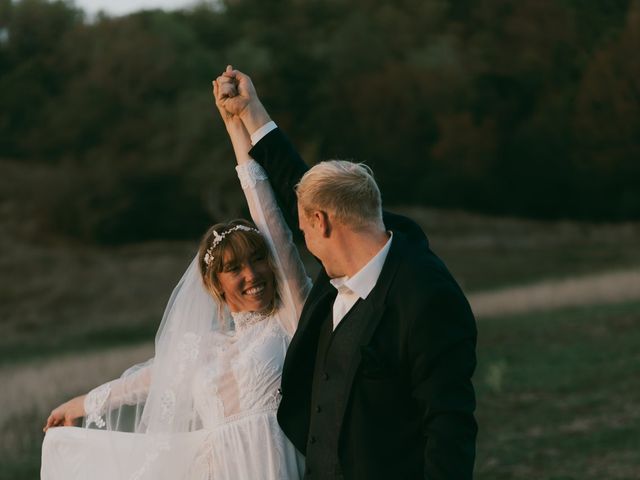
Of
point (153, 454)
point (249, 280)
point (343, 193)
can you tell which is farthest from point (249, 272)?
point (343, 193)

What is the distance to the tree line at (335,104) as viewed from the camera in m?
40.6

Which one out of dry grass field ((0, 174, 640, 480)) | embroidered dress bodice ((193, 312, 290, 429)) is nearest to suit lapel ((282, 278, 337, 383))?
embroidered dress bodice ((193, 312, 290, 429))

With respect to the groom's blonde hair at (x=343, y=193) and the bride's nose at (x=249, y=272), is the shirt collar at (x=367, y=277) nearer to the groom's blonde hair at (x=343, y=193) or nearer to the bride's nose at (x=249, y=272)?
the groom's blonde hair at (x=343, y=193)

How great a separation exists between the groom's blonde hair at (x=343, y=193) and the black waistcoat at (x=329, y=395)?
0.28 m

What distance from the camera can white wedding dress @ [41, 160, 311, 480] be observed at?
4141 millimetres

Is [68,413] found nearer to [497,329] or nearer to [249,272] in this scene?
[249,272]

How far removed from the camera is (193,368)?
4332 mm

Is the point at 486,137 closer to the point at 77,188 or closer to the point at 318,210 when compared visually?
the point at 77,188

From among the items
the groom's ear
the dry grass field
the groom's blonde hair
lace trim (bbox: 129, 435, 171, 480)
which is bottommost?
the dry grass field

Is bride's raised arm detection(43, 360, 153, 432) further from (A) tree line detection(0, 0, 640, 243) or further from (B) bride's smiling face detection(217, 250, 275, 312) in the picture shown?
(A) tree line detection(0, 0, 640, 243)

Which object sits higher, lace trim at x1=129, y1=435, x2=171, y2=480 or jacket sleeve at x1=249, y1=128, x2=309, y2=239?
jacket sleeve at x1=249, y1=128, x2=309, y2=239

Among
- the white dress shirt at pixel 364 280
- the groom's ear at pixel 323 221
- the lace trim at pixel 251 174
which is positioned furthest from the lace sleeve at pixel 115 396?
the groom's ear at pixel 323 221

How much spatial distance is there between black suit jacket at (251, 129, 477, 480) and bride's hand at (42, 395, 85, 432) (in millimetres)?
1263

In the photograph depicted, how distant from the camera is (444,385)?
321cm
